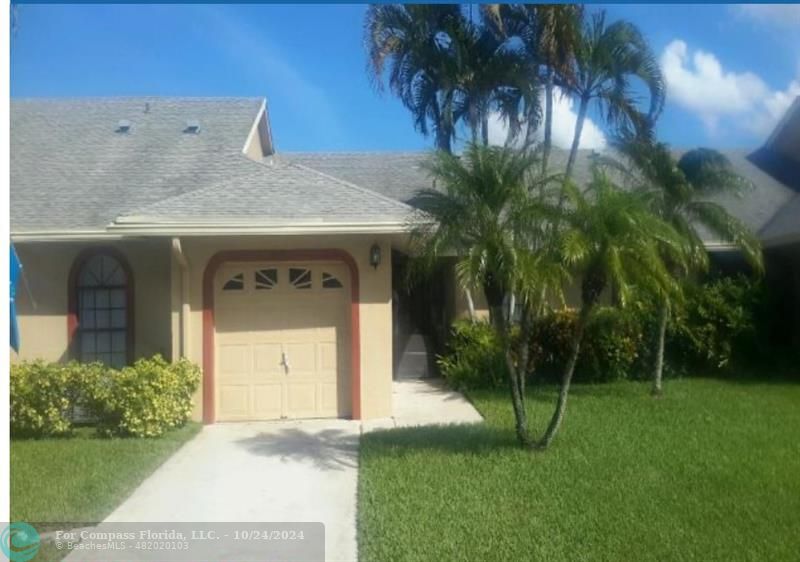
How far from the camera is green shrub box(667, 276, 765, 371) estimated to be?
15.2 m

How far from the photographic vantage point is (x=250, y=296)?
1165 cm

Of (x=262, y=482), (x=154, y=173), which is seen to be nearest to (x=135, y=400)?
(x=262, y=482)

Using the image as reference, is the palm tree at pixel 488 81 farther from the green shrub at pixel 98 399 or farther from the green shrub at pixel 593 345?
the green shrub at pixel 98 399

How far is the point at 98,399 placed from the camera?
1047 centimetres

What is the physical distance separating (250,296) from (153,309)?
1.80 meters

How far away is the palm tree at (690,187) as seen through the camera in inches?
503

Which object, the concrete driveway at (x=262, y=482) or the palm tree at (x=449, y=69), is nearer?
the concrete driveway at (x=262, y=482)

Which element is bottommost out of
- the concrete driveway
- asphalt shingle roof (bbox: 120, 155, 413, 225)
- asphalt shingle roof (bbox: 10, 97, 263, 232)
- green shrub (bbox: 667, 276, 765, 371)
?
the concrete driveway

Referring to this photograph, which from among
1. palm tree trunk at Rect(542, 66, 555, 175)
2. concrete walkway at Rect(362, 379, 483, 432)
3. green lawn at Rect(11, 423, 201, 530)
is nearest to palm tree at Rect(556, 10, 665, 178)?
palm tree trunk at Rect(542, 66, 555, 175)

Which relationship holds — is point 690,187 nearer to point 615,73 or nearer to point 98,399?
point 615,73

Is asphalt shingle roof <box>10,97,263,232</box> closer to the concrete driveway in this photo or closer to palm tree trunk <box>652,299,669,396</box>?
the concrete driveway

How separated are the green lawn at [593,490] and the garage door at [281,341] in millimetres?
1706

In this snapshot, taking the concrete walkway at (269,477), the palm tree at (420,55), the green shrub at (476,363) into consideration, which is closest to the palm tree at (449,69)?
the palm tree at (420,55)

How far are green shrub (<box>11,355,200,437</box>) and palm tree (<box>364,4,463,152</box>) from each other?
637 centimetres
